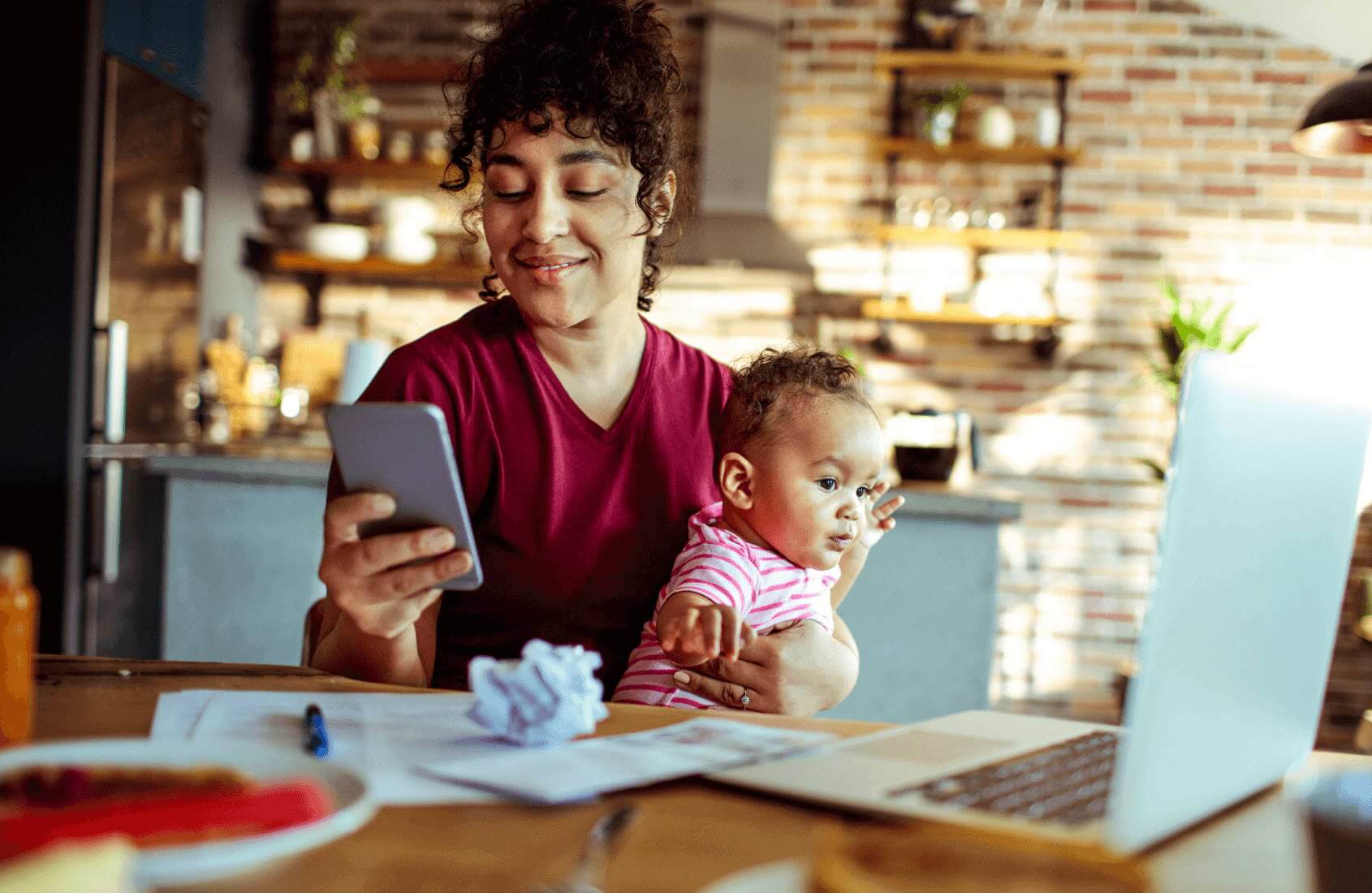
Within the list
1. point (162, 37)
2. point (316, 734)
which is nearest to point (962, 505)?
point (316, 734)

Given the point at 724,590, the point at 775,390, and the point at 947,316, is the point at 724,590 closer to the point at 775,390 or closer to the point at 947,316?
the point at 775,390

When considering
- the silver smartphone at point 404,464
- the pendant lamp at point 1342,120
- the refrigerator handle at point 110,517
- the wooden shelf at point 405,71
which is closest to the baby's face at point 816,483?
the silver smartphone at point 404,464

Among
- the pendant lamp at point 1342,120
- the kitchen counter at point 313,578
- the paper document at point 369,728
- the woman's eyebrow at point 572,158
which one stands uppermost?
the pendant lamp at point 1342,120

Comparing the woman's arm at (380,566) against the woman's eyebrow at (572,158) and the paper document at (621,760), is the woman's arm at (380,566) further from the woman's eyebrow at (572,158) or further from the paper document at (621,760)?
the woman's eyebrow at (572,158)

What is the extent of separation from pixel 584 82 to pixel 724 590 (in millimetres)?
665

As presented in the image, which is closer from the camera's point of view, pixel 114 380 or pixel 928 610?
pixel 928 610

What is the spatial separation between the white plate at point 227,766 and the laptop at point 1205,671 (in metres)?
0.27

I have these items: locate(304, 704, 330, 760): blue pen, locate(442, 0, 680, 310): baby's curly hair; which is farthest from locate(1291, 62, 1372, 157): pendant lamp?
locate(304, 704, 330, 760): blue pen

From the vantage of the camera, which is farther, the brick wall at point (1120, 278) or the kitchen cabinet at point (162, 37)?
the brick wall at point (1120, 278)

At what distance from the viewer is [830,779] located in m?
0.83

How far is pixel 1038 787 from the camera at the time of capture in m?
0.84

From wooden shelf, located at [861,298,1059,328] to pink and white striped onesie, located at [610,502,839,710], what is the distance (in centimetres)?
314

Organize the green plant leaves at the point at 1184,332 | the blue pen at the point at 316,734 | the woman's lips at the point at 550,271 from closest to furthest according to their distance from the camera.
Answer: the blue pen at the point at 316,734
the woman's lips at the point at 550,271
the green plant leaves at the point at 1184,332

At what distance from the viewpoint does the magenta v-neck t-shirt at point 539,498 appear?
151 centimetres
